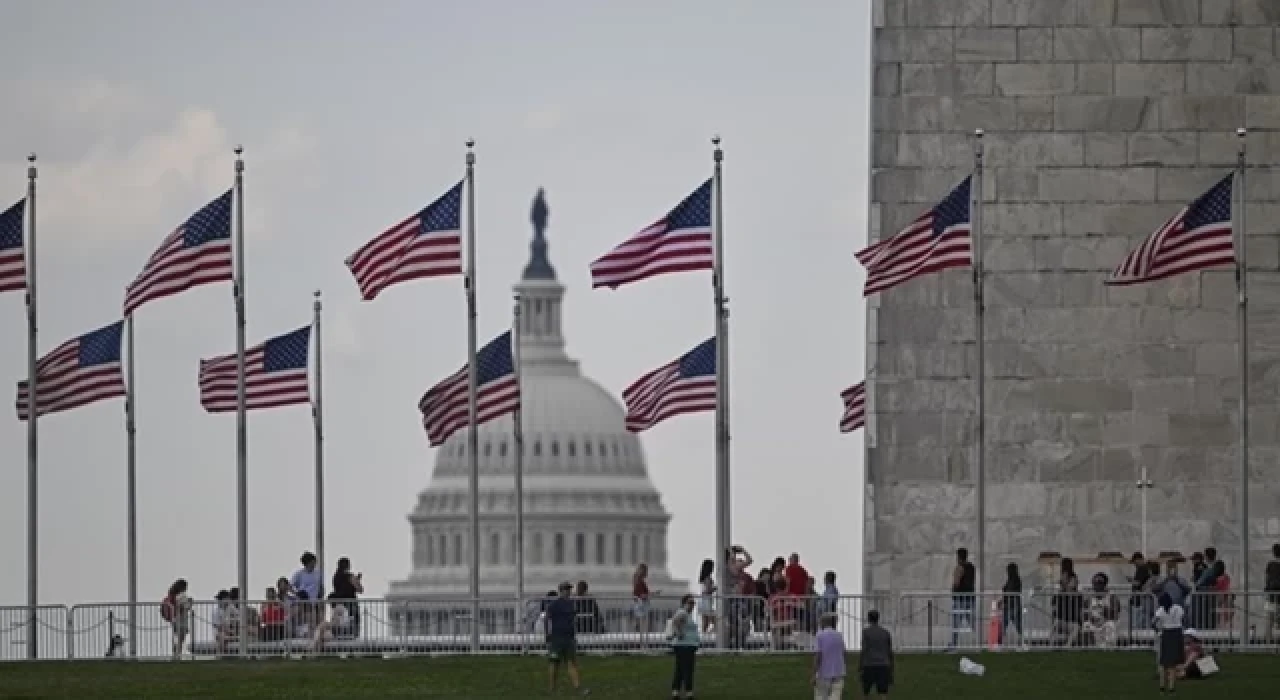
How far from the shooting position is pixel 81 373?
83.6 m

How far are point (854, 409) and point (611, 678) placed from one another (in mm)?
19099

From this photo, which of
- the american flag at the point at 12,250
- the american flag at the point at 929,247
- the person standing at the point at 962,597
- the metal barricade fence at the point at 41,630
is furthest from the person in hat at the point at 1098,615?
the american flag at the point at 12,250

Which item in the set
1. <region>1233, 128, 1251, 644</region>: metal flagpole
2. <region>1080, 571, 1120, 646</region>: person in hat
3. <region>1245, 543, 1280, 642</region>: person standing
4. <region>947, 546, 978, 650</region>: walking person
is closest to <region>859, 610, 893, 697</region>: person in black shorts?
<region>947, 546, 978, 650</region>: walking person

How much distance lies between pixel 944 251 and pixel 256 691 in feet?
46.8

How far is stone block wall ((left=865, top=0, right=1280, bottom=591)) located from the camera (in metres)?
85.9

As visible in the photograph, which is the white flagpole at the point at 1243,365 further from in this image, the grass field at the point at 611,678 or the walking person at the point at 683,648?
Result: the walking person at the point at 683,648

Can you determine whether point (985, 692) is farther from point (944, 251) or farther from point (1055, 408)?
point (1055, 408)

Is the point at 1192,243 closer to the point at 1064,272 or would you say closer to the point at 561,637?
the point at 1064,272

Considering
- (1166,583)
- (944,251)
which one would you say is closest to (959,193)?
(944,251)

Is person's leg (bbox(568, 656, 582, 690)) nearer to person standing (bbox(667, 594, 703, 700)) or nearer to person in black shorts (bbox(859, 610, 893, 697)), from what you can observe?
person standing (bbox(667, 594, 703, 700))

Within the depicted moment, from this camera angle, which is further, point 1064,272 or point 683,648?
point 1064,272

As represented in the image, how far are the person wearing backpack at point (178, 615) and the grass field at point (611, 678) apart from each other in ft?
6.56

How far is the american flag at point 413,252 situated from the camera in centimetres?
7888

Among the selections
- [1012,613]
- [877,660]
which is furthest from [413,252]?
[877,660]
